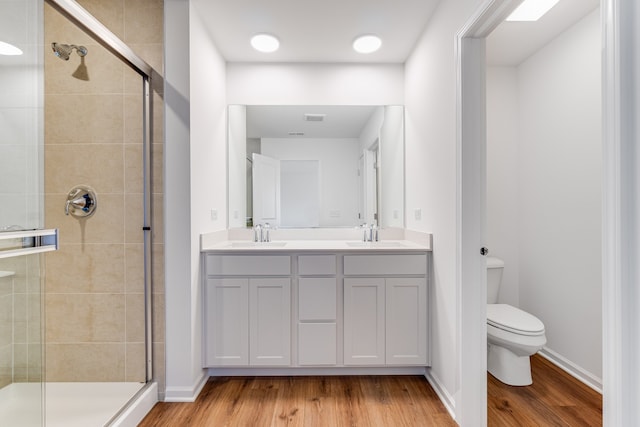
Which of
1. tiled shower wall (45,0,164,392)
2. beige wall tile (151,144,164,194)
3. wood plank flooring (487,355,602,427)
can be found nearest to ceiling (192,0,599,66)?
tiled shower wall (45,0,164,392)

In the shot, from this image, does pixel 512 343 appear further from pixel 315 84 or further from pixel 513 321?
pixel 315 84

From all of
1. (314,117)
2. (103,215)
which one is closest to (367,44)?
(314,117)

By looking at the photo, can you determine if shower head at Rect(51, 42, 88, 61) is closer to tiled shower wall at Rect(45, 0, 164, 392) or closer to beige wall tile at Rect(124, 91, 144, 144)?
tiled shower wall at Rect(45, 0, 164, 392)

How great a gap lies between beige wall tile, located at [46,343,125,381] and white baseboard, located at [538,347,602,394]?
2902 millimetres

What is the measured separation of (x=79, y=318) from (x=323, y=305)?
4.72ft

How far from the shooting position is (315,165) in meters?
2.72

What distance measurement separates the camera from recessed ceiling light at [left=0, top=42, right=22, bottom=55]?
1.15 metres

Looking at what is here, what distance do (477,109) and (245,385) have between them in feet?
6.86

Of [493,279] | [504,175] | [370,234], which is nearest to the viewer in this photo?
[493,279]

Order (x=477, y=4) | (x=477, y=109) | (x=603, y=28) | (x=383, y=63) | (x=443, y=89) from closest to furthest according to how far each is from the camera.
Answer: (x=603, y=28)
(x=477, y=4)
(x=477, y=109)
(x=443, y=89)
(x=383, y=63)

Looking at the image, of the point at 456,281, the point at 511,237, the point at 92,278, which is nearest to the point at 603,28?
the point at 456,281

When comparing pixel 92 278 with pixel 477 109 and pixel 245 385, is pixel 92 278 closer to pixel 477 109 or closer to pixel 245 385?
pixel 245 385

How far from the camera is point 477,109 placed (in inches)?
64.4

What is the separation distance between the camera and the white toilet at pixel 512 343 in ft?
A: 6.44
